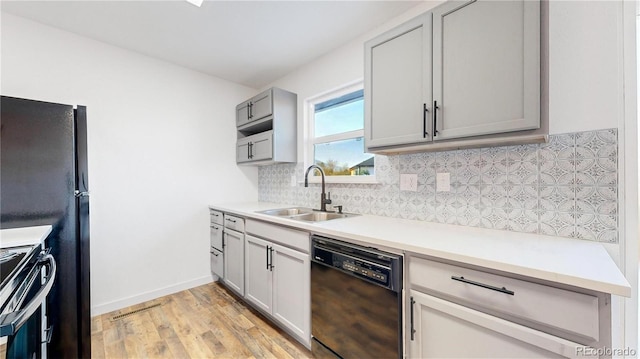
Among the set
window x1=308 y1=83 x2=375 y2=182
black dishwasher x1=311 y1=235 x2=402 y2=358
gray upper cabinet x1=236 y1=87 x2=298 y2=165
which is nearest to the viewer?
black dishwasher x1=311 y1=235 x2=402 y2=358

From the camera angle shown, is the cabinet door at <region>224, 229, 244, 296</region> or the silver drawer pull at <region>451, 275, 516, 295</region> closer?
the silver drawer pull at <region>451, 275, 516, 295</region>

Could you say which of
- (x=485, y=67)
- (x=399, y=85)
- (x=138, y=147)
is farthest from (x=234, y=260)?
(x=485, y=67)

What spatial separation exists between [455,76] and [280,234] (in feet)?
4.93

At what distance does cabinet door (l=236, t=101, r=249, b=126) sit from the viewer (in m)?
3.03

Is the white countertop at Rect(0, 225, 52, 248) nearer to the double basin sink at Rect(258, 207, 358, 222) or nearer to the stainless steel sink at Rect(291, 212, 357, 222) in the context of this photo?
the double basin sink at Rect(258, 207, 358, 222)

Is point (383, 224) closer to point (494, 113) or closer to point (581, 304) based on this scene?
point (494, 113)

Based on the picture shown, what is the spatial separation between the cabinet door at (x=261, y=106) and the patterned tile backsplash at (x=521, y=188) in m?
1.34

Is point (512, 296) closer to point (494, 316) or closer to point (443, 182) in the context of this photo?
point (494, 316)

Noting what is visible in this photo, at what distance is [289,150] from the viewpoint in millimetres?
2787

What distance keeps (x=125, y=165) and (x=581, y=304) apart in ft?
10.5

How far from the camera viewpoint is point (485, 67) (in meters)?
1.25

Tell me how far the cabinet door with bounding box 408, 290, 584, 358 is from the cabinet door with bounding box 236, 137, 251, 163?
240cm

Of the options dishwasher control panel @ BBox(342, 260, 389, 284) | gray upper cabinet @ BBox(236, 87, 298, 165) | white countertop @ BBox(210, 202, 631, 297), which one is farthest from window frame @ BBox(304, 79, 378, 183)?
dishwasher control panel @ BBox(342, 260, 389, 284)

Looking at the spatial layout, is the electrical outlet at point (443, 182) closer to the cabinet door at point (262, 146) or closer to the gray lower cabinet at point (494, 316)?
the gray lower cabinet at point (494, 316)
